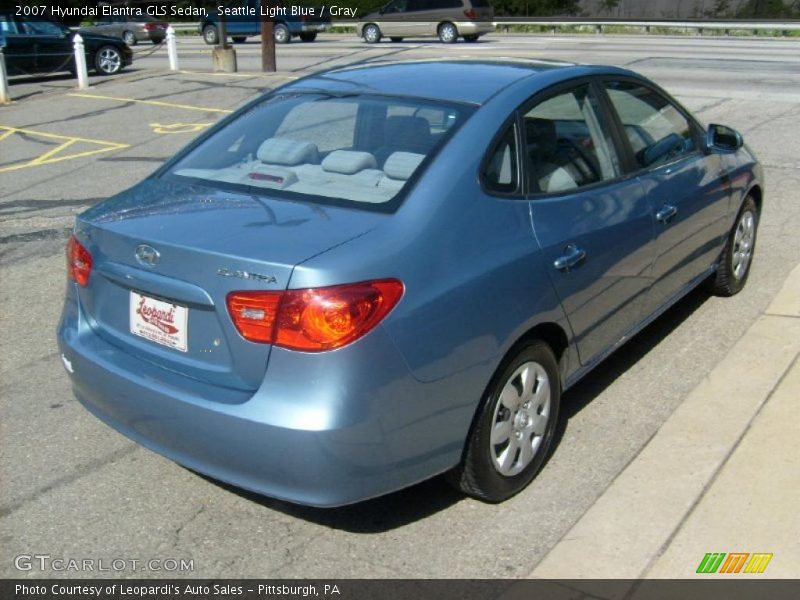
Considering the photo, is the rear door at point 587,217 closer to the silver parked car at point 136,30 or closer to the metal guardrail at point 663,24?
the metal guardrail at point 663,24

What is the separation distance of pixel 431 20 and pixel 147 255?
29.3 m

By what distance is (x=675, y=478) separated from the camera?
395 cm

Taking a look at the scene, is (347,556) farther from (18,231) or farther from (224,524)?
(18,231)

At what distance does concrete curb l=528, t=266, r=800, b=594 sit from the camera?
3418mm

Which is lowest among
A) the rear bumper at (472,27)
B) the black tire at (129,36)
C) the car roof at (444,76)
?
the black tire at (129,36)

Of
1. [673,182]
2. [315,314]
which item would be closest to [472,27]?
[673,182]

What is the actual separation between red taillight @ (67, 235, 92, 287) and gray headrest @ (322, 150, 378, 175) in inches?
40.2

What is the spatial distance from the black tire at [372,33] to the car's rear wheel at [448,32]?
223cm

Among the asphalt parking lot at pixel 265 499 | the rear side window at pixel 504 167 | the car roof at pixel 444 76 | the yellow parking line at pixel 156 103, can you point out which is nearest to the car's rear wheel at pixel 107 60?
the yellow parking line at pixel 156 103

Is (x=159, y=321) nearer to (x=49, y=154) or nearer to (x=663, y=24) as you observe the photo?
(x=49, y=154)

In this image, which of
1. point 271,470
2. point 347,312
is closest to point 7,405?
point 271,470

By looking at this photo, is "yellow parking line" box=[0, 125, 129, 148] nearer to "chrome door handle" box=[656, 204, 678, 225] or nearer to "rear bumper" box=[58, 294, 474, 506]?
"chrome door handle" box=[656, 204, 678, 225]

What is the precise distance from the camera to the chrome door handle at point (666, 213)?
470 cm

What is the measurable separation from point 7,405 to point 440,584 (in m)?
2.56
